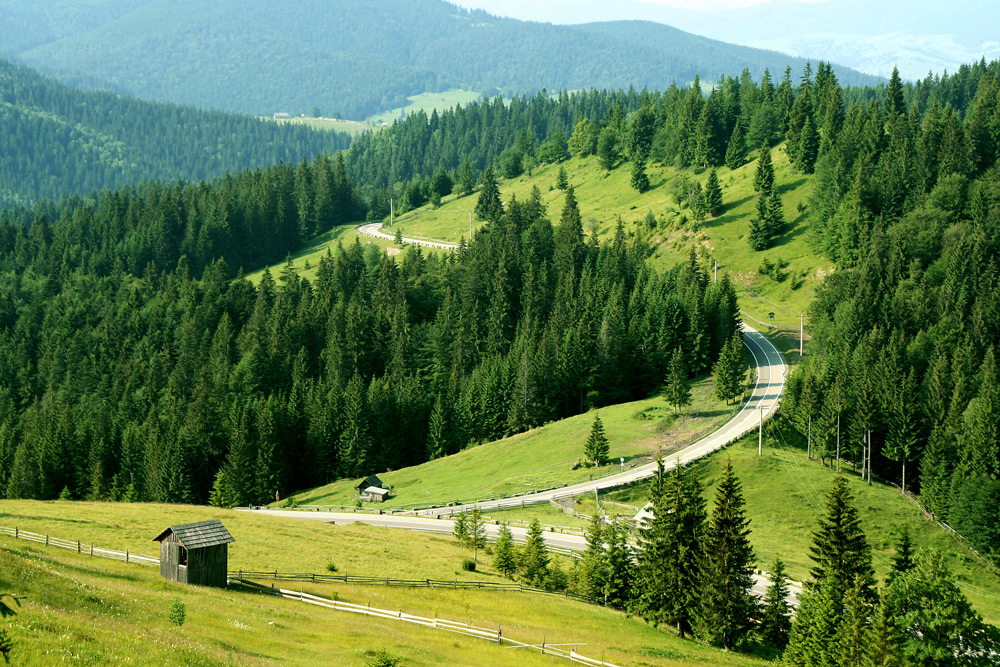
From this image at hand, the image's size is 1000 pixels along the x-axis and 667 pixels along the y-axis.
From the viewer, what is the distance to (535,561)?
66.9m

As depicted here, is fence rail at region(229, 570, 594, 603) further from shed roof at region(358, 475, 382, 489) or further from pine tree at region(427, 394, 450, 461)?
pine tree at region(427, 394, 450, 461)

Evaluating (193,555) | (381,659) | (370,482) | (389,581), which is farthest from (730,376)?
(381,659)

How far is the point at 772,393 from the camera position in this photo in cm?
11375

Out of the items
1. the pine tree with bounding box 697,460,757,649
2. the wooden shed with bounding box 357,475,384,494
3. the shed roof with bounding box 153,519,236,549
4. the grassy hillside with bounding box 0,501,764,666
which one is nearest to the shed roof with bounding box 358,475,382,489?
the wooden shed with bounding box 357,475,384,494

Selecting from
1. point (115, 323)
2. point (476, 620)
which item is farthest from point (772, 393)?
point (115, 323)

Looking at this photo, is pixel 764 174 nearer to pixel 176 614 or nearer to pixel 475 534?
pixel 475 534

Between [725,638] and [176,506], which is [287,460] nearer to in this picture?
[176,506]

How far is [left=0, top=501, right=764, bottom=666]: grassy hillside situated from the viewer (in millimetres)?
32500

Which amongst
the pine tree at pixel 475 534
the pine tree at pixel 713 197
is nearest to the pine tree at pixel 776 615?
the pine tree at pixel 475 534

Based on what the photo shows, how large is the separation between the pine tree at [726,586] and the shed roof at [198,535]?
1211 inches

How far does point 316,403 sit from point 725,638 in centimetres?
8526

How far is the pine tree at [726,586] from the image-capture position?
193 feet

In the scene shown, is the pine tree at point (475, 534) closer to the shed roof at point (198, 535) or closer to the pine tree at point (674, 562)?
the pine tree at point (674, 562)

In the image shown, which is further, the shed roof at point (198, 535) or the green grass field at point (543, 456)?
the green grass field at point (543, 456)
